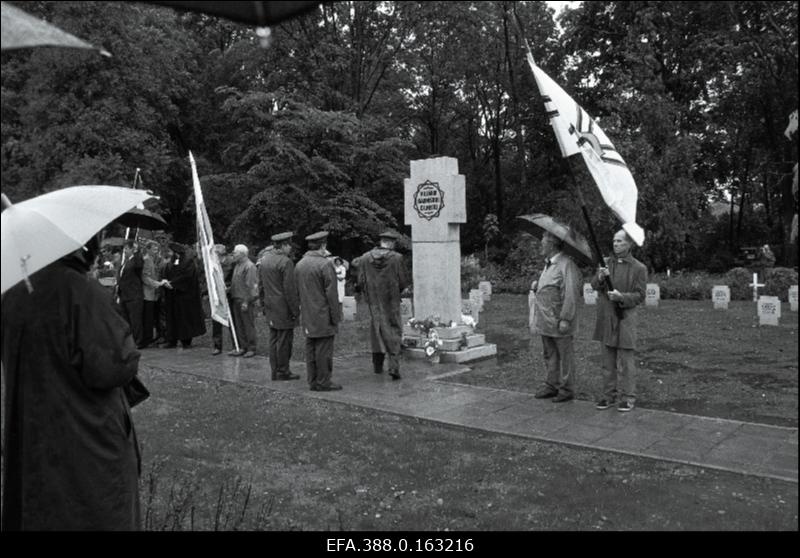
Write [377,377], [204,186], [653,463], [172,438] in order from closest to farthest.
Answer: [653,463] < [172,438] < [377,377] < [204,186]

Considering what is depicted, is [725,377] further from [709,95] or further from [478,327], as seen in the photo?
[709,95]

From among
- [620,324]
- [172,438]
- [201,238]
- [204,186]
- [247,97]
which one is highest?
[247,97]

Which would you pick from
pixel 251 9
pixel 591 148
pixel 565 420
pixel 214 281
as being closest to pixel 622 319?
pixel 565 420

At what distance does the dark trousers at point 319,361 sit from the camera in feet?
29.7

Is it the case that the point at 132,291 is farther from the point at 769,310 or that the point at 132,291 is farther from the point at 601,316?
the point at 769,310

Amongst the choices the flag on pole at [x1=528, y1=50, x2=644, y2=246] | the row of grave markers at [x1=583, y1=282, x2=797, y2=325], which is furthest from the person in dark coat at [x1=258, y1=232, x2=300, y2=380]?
the row of grave markers at [x1=583, y1=282, x2=797, y2=325]

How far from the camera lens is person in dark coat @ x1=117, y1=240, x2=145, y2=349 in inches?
515

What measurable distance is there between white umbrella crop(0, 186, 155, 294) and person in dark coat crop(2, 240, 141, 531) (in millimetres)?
248

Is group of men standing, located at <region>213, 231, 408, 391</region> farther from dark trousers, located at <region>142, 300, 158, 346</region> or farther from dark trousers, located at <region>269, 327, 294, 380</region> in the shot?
dark trousers, located at <region>142, 300, 158, 346</region>

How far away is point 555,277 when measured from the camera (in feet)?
26.9

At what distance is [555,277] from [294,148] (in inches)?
572

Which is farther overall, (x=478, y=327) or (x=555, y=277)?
(x=478, y=327)

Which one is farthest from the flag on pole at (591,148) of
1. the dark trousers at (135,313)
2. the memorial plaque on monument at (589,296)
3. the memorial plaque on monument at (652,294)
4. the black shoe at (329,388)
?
the memorial plaque on monument at (589,296)

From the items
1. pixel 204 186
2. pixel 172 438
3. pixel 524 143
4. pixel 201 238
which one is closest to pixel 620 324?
pixel 172 438
